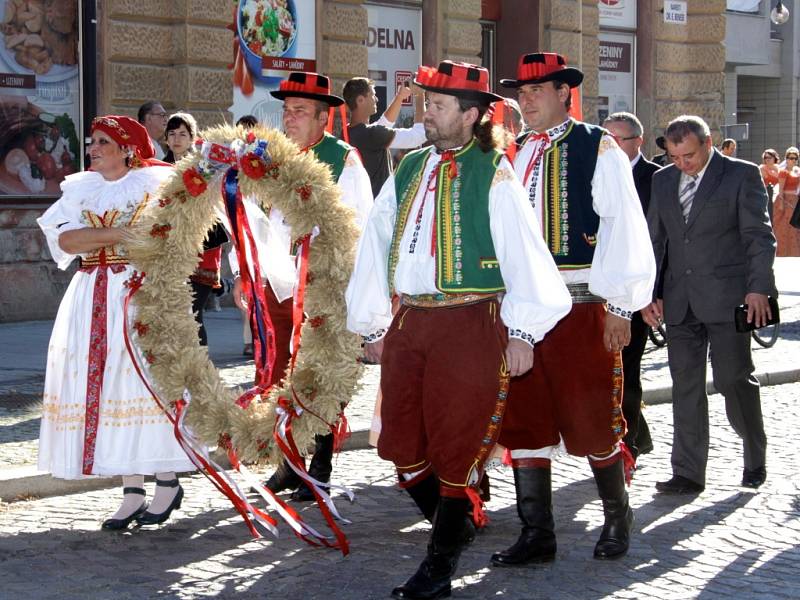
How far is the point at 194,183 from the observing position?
6.25 metres

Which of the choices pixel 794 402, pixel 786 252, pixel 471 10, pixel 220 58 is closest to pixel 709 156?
pixel 794 402

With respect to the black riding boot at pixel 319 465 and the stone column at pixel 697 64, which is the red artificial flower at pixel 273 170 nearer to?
the black riding boot at pixel 319 465

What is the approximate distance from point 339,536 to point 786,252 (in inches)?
792

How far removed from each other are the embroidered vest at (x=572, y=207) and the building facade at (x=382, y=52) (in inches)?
345

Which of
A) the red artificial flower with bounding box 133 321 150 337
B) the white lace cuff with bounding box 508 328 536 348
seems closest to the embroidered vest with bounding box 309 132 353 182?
the red artificial flower with bounding box 133 321 150 337

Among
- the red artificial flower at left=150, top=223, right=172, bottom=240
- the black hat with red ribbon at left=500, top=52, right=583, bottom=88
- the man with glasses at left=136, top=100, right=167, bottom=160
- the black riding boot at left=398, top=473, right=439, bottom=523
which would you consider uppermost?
the man with glasses at left=136, top=100, right=167, bottom=160

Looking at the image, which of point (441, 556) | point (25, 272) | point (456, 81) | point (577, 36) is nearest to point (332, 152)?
point (456, 81)

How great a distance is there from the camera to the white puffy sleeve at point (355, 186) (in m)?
7.14

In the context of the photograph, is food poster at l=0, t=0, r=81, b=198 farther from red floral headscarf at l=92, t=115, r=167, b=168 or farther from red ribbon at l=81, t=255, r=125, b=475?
red ribbon at l=81, t=255, r=125, b=475

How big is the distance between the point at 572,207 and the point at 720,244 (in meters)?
1.71

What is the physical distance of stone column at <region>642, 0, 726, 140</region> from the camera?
21891mm

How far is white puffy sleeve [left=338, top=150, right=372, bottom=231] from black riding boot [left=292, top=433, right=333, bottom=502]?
1097mm

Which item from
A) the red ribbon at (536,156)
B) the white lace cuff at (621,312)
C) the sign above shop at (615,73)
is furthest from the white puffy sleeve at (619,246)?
the sign above shop at (615,73)

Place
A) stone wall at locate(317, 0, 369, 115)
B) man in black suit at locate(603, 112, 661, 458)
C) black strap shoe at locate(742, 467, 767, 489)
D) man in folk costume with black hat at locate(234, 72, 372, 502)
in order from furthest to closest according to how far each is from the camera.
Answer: stone wall at locate(317, 0, 369, 115) → man in black suit at locate(603, 112, 661, 458) → black strap shoe at locate(742, 467, 767, 489) → man in folk costume with black hat at locate(234, 72, 372, 502)
